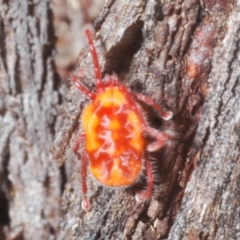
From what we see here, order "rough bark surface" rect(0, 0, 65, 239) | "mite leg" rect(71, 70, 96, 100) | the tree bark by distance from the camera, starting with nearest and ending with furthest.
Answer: the tree bark < "mite leg" rect(71, 70, 96, 100) < "rough bark surface" rect(0, 0, 65, 239)

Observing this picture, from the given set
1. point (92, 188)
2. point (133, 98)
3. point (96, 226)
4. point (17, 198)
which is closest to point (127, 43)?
point (133, 98)

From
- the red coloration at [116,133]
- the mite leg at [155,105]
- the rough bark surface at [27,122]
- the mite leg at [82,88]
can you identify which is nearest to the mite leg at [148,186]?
the red coloration at [116,133]

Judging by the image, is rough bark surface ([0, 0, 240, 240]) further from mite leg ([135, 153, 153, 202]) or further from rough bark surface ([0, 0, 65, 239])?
rough bark surface ([0, 0, 65, 239])

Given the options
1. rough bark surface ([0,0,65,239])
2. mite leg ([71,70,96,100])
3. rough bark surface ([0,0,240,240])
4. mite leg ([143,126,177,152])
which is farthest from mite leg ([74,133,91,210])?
rough bark surface ([0,0,65,239])

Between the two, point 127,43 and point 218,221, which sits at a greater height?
point 127,43

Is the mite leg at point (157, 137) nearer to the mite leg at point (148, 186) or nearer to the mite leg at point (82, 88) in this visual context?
the mite leg at point (148, 186)

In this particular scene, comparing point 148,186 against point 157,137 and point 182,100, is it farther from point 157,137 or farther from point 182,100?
point 182,100

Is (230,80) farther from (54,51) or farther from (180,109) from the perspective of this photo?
(54,51)

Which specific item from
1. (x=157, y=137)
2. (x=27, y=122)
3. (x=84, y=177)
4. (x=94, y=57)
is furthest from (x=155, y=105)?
(x=27, y=122)
